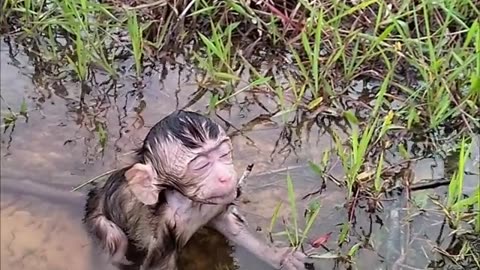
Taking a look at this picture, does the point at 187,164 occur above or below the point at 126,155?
above

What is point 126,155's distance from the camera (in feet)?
14.5

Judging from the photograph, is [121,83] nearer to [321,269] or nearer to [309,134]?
[309,134]

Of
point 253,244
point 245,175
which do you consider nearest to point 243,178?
point 245,175

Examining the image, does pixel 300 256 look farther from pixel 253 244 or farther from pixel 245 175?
pixel 245 175

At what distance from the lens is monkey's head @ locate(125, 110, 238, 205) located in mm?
3727

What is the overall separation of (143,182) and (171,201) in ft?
0.61

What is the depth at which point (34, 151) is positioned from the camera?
452 cm

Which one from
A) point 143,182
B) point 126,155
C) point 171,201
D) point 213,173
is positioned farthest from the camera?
point 126,155

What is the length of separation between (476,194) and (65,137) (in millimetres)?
1887

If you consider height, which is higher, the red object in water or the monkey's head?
the monkey's head

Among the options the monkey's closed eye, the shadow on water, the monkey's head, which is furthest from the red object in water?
the monkey's closed eye

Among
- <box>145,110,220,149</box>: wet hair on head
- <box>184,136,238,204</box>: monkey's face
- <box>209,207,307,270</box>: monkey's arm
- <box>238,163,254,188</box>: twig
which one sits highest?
<box>145,110,220,149</box>: wet hair on head

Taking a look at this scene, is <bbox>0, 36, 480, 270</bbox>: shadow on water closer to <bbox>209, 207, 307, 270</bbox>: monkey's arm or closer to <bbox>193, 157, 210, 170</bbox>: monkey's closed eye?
<bbox>209, 207, 307, 270</bbox>: monkey's arm

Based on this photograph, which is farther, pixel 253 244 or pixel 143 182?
pixel 253 244
